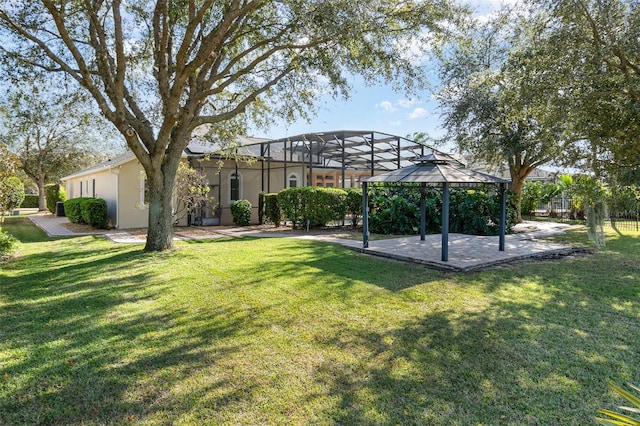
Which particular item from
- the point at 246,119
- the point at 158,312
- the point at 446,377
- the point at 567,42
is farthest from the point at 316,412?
the point at 246,119

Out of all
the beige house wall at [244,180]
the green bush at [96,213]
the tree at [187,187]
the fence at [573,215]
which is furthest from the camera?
the beige house wall at [244,180]

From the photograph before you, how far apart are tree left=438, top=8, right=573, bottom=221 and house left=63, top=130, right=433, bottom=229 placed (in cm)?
291

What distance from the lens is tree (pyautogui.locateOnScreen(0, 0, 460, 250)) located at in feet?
25.1

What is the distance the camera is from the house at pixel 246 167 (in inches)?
603

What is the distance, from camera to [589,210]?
Result: 1118cm

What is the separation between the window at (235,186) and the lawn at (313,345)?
11.1m

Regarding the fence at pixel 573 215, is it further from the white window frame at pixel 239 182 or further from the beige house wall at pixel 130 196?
the beige house wall at pixel 130 196

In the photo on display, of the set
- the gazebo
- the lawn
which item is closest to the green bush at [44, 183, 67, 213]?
the lawn

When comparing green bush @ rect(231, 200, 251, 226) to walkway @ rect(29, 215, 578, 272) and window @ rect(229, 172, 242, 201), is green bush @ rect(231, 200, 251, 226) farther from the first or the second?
walkway @ rect(29, 215, 578, 272)

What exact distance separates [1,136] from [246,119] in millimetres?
23896

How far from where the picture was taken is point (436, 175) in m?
8.19

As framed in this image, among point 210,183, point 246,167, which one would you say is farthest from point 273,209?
point 246,167

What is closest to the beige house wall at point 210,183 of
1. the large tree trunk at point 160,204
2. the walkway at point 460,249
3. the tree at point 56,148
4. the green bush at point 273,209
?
the green bush at point 273,209

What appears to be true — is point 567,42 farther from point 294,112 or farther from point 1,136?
point 1,136
